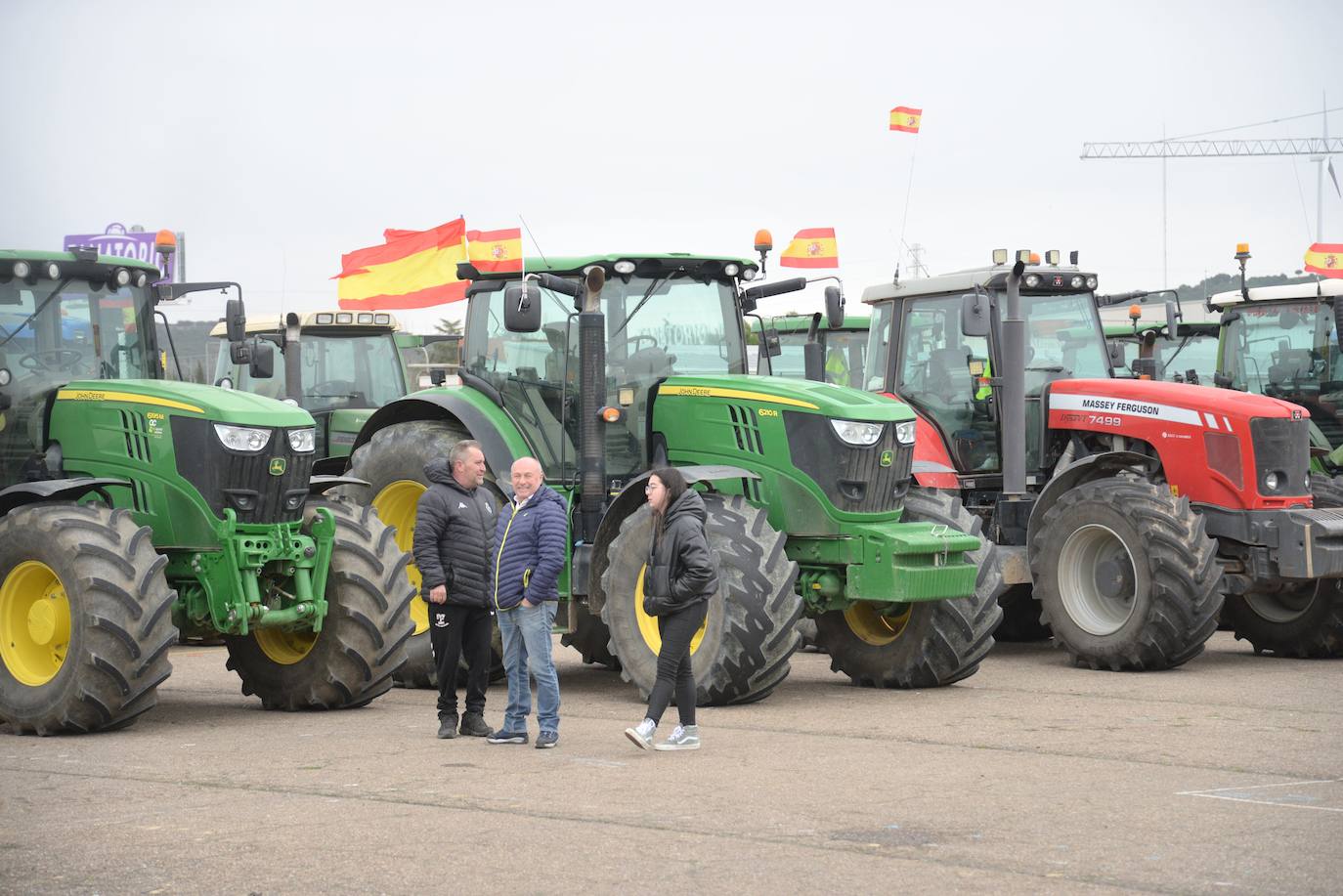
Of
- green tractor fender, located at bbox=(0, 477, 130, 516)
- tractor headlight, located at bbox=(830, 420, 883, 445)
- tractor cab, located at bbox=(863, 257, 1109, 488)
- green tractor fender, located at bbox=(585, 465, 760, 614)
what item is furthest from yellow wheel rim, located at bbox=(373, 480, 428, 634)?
tractor cab, located at bbox=(863, 257, 1109, 488)

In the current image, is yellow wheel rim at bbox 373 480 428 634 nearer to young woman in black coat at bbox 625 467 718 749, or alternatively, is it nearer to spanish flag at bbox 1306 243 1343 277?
young woman in black coat at bbox 625 467 718 749

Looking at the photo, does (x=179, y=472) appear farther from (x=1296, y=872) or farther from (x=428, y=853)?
(x=1296, y=872)

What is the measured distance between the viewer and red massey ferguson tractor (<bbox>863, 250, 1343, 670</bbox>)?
40.8 feet

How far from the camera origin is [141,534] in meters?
9.88

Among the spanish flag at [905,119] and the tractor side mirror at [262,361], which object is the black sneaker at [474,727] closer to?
the tractor side mirror at [262,361]

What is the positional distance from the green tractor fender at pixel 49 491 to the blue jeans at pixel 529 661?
2.56m

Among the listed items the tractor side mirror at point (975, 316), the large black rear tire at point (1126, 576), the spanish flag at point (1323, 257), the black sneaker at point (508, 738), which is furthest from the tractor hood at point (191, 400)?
the spanish flag at point (1323, 257)

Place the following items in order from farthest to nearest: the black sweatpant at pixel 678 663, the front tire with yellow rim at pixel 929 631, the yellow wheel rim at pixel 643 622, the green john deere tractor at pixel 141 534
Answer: the front tire with yellow rim at pixel 929 631 < the yellow wheel rim at pixel 643 622 < the green john deere tractor at pixel 141 534 < the black sweatpant at pixel 678 663

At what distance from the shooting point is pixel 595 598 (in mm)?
11570

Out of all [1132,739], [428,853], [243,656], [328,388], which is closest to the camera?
[428,853]

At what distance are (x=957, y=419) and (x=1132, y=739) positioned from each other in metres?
5.06

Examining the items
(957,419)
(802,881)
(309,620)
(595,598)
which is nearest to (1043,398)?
(957,419)

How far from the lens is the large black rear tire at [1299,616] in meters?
13.5

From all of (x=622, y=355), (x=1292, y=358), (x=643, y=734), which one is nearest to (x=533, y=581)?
(x=643, y=734)
